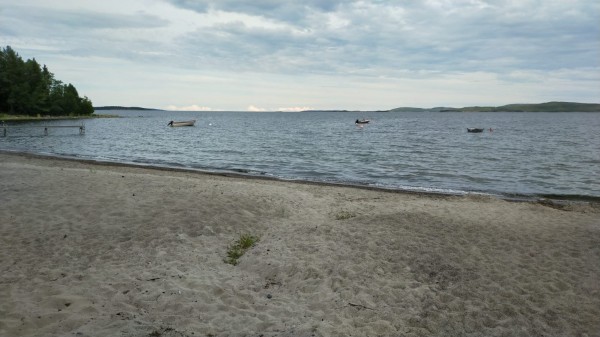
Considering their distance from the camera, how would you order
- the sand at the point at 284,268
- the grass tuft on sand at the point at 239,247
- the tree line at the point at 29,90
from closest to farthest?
1. the sand at the point at 284,268
2. the grass tuft on sand at the point at 239,247
3. the tree line at the point at 29,90

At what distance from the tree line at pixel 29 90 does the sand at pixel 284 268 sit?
96.3 meters

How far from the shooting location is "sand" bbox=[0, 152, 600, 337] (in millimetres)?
6277

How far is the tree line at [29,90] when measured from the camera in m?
92.2

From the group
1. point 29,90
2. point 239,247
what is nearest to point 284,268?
point 239,247

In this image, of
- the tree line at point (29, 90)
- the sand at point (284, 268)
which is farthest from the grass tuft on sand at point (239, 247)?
the tree line at point (29, 90)

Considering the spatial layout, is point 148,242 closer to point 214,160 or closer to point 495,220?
point 495,220

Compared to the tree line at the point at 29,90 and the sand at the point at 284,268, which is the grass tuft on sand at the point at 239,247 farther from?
the tree line at the point at 29,90

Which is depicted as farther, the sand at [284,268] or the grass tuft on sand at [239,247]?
the grass tuft on sand at [239,247]

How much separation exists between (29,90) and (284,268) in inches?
4316

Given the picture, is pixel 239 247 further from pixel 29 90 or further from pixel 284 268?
pixel 29 90

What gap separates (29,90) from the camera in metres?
95.8

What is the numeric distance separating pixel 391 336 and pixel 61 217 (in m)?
9.67

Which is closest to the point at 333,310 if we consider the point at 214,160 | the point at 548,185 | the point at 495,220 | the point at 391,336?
the point at 391,336

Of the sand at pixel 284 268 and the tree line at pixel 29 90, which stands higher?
the tree line at pixel 29 90
